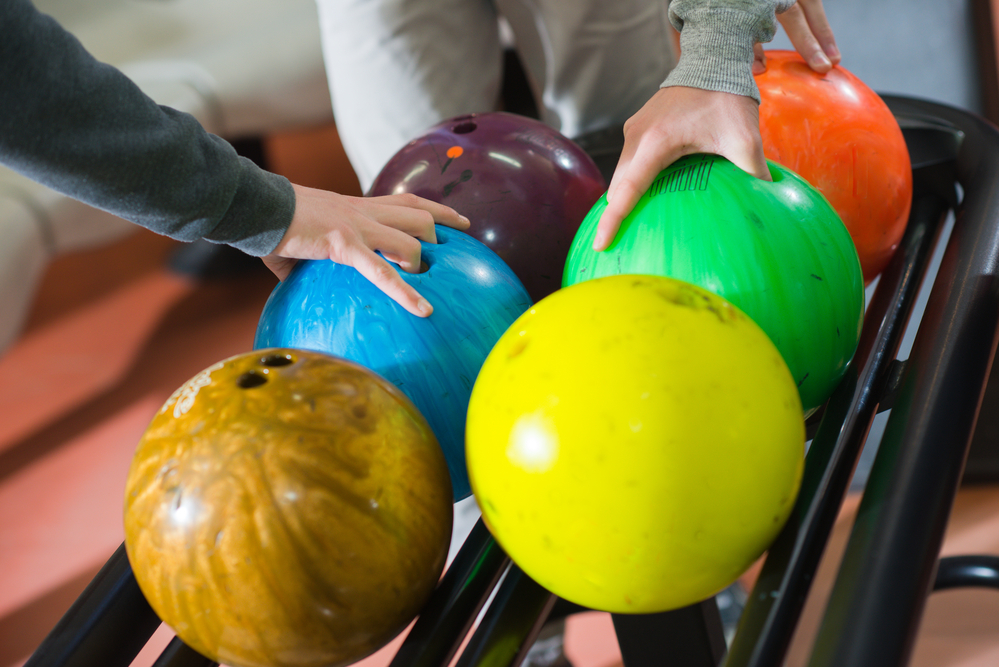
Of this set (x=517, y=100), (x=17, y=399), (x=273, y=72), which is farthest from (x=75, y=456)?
(x=517, y=100)

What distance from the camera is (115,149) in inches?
24.6

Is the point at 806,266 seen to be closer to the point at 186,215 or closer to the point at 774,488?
the point at 774,488

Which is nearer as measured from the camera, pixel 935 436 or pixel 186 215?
pixel 935 436

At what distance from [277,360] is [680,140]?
39cm

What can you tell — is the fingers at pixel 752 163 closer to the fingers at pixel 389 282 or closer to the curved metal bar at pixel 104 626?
the fingers at pixel 389 282

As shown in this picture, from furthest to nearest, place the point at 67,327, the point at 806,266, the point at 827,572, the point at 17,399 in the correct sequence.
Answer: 1. the point at 67,327
2. the point at 17,399
3. the point at 827,572
4. the point at 806,266

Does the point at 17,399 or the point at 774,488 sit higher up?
the point at 774,488

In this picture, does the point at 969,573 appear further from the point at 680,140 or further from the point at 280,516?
the point at 280,516

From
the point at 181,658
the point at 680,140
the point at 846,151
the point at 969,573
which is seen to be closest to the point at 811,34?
the point at 846,151

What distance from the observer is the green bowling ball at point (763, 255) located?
64cm

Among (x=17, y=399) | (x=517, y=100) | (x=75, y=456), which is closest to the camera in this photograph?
(x=517, y=100)

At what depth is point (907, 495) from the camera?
51 centimetres

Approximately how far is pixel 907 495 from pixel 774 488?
0.08 m

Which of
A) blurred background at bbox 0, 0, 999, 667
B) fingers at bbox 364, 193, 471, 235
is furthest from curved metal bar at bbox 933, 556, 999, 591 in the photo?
fingers at bbox 364, 193, 471, 235
